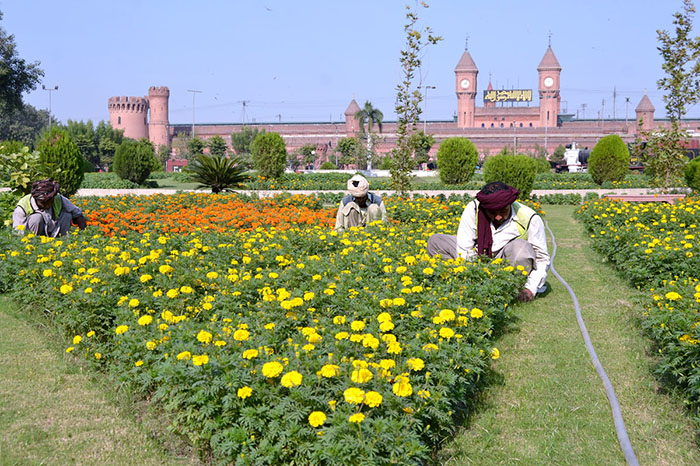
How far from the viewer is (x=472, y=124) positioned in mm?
74500

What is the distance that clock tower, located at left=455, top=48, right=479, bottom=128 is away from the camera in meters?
73.5

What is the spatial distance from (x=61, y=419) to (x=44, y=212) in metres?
3.37

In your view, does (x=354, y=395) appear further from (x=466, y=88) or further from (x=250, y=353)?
(x=466, y=88)

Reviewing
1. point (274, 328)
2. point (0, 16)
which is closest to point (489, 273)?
point (274, 328)

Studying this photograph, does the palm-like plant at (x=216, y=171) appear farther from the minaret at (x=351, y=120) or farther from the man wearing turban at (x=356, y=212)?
the minaret at (x=351, y=120)

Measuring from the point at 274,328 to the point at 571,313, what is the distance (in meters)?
2.41

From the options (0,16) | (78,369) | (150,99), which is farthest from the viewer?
(150,99)

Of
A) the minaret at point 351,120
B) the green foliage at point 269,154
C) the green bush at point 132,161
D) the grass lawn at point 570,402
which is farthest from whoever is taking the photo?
the minaret at point 351,120

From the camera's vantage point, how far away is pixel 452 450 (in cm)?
261

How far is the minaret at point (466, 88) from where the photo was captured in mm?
73500

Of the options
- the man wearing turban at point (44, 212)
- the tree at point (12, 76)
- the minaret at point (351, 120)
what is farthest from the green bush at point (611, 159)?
the minaret at point (351, 120)

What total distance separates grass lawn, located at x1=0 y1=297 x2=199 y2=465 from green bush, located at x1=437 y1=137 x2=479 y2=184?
12.9m

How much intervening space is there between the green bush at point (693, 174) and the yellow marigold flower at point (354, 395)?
11156 millimetres

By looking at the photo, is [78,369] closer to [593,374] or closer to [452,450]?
[452,450]
